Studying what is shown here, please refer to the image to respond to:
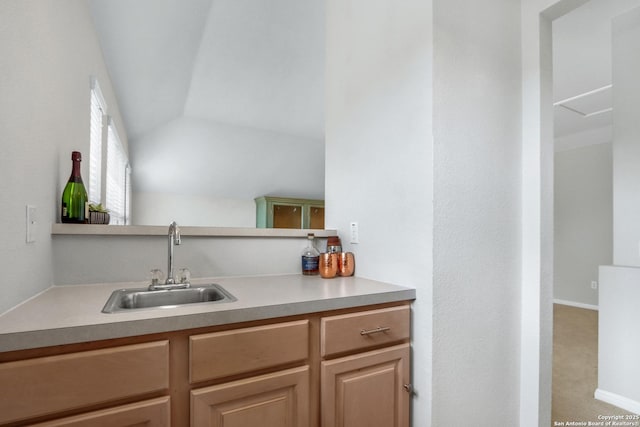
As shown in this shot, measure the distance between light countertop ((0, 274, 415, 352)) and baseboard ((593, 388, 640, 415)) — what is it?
1879 mm

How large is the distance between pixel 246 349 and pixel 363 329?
440 millimetres

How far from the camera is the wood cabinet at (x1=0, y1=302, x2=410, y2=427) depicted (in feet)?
2.48

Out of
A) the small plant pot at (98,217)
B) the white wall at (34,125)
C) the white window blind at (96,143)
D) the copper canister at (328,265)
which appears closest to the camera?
the white wall at (34,125)

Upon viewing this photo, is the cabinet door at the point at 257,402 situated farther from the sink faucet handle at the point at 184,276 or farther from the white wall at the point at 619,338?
the white wall at the point at 619,338

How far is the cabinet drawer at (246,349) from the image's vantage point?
0.91m

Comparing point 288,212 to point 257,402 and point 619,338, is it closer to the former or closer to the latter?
point 619,338

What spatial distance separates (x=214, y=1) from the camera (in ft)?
7.09

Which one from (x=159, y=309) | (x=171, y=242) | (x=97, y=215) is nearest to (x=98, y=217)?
(x=97, y=215)

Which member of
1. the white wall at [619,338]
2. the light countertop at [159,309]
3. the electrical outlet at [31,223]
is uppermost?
the electrical outlet at [31,223]

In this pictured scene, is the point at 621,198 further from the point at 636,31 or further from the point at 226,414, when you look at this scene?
the point at 226,414

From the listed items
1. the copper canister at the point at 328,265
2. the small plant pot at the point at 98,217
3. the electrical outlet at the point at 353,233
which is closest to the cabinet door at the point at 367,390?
the copper canister at the point at 328,265

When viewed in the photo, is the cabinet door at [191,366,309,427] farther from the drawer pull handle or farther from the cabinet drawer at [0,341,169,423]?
the drawer pull handle

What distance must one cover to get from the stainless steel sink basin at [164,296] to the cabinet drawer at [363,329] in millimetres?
363

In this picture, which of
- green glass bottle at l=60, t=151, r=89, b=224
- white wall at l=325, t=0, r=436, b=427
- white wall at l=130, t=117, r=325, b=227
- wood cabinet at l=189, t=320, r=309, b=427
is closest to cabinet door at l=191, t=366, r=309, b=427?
wood cabinet at l=189, t=320, r=309, b=427
